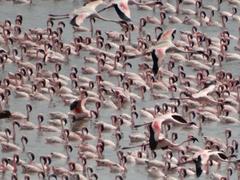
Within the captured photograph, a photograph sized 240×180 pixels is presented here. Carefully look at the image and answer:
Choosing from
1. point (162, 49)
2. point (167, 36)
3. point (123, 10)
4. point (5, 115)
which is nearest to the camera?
point (5, 115)

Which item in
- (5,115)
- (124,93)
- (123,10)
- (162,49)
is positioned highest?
(123,10)

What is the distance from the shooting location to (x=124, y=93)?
46344 mm

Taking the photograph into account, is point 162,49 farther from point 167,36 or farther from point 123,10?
point 123,10

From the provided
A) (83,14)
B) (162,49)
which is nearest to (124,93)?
(162,49)

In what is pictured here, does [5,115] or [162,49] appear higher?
[162,49]

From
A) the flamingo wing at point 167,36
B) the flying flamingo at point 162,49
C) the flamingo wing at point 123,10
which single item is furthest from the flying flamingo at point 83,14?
the flamingo wing at point 167,36

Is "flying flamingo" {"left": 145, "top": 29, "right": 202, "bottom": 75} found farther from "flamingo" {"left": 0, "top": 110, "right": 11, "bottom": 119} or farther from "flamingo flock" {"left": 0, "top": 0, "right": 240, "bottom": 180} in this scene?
"flamingo" {"left": 0, "top": 110, "right": 11, "bottom": 119}

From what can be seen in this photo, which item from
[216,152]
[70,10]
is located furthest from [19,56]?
[216,152]

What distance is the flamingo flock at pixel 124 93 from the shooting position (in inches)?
1690

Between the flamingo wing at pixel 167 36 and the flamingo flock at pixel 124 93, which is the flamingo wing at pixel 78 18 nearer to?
the flamingo flock at pixel 124 93

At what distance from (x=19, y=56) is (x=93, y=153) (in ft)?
23.0

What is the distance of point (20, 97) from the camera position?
46969 mm

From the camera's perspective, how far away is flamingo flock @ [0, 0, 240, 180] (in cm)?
4294

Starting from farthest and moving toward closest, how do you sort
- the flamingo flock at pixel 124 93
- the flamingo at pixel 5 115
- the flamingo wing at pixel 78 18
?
the flamingo wing at pixel 78 18, the flamingo at pixel 5 115, the flamingo flock at pixel 124 93
